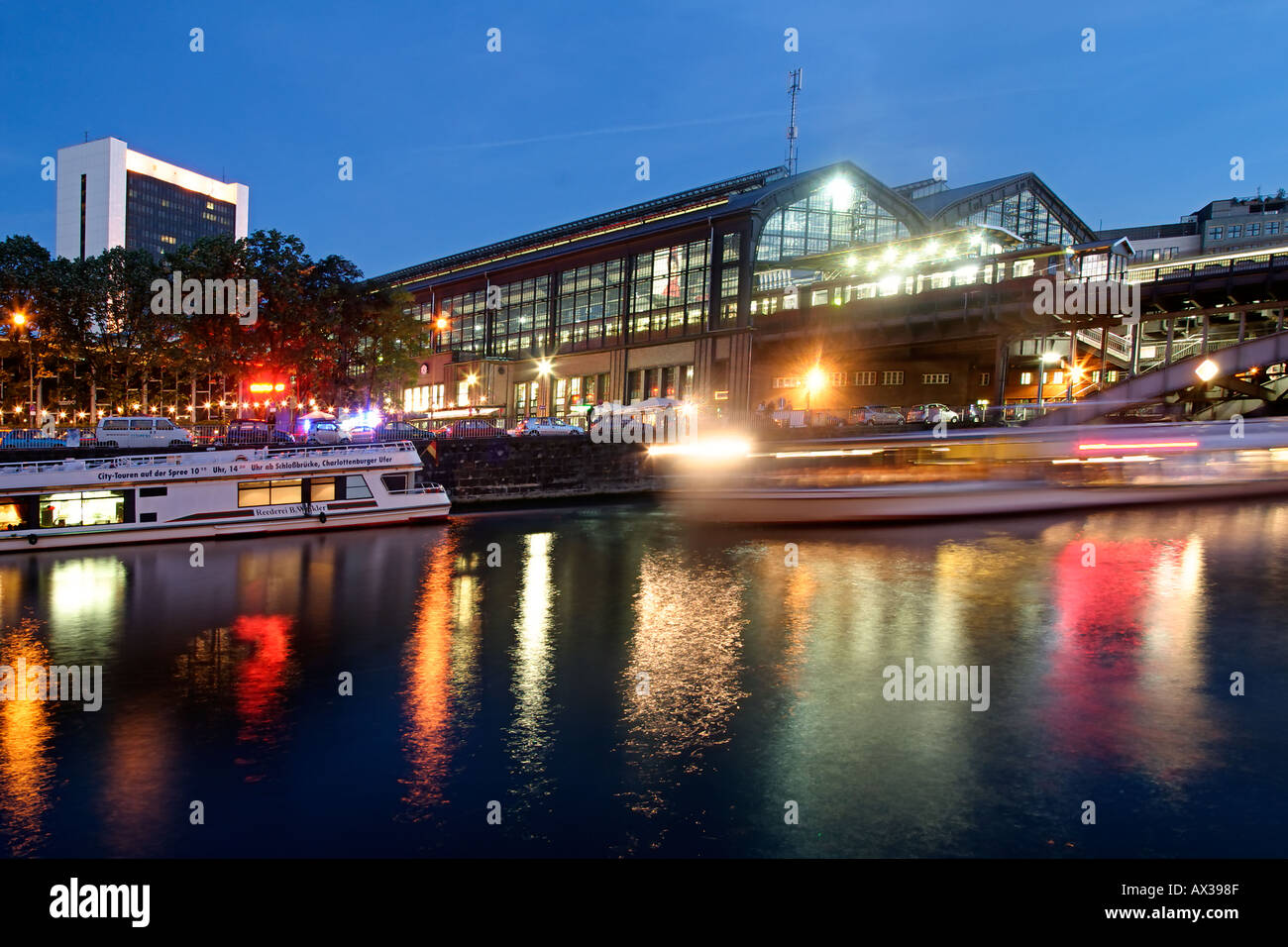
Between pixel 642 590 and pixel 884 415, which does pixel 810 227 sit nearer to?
pixel 884 415

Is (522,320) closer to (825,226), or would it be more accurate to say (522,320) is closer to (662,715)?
(825,226)

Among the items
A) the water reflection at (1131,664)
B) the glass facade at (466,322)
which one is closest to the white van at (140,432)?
the water reflection at (1131,664)

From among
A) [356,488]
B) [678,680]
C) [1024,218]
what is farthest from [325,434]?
[1024,218]

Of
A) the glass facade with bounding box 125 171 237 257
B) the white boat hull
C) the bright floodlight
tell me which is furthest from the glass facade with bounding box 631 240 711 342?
the glass facade with bounding box 125 171 237 257

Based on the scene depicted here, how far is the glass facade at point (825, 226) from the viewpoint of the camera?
70562mm

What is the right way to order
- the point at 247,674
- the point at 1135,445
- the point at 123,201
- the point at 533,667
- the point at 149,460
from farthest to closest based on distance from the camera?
the point at 123,201 → the point at 1135,445 → the point at 149,460 → the point at 533,667 → the point at 247,674

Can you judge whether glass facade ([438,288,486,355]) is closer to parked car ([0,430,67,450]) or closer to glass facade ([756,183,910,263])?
glass facade ([756,183,910,263])

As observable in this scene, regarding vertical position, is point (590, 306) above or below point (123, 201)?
below

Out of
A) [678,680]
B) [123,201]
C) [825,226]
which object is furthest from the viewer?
[123,201]

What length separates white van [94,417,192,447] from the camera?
146ft

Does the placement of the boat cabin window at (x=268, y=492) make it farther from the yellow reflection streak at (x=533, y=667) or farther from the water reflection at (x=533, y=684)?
the water reflection at (x=533, y=684)

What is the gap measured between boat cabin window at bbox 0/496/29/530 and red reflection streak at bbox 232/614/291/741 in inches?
543

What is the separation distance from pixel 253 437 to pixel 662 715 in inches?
1418

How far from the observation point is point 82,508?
25.7 m
